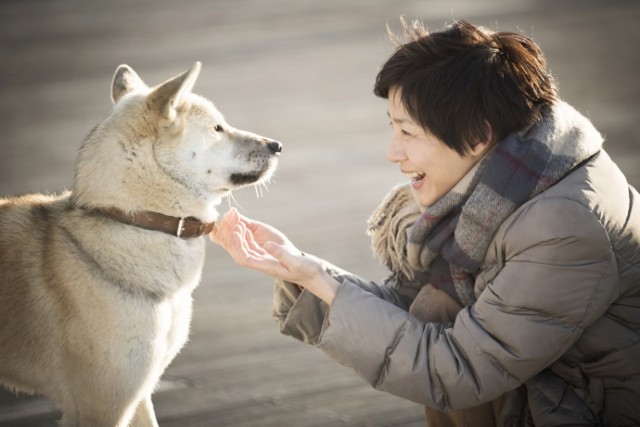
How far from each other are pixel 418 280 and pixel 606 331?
2.11 ft

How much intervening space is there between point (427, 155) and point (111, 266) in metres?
0.97

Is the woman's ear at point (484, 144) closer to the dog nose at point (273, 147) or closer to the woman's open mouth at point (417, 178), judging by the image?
the woman's open mouth at point (417, 178)

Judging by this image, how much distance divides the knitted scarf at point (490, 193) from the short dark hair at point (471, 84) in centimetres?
6

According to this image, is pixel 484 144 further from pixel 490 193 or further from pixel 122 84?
pixel 122 84

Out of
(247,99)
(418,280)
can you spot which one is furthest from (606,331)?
(247,99)

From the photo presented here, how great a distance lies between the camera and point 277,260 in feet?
7.75

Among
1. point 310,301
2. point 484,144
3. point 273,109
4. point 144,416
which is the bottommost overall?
point 273,109

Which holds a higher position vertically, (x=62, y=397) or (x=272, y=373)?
(x=62, y=397)

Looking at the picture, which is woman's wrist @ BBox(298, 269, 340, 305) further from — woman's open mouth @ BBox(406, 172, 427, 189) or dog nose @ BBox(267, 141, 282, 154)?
dog nose @ BBox(267, 141, 282, 154)

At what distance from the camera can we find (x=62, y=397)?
2.55m

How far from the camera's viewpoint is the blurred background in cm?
323

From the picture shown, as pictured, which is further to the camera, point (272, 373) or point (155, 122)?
point (272, 373)

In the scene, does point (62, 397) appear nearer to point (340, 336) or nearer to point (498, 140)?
point (340, 336)

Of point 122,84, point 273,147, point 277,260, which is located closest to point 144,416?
point 277,260
